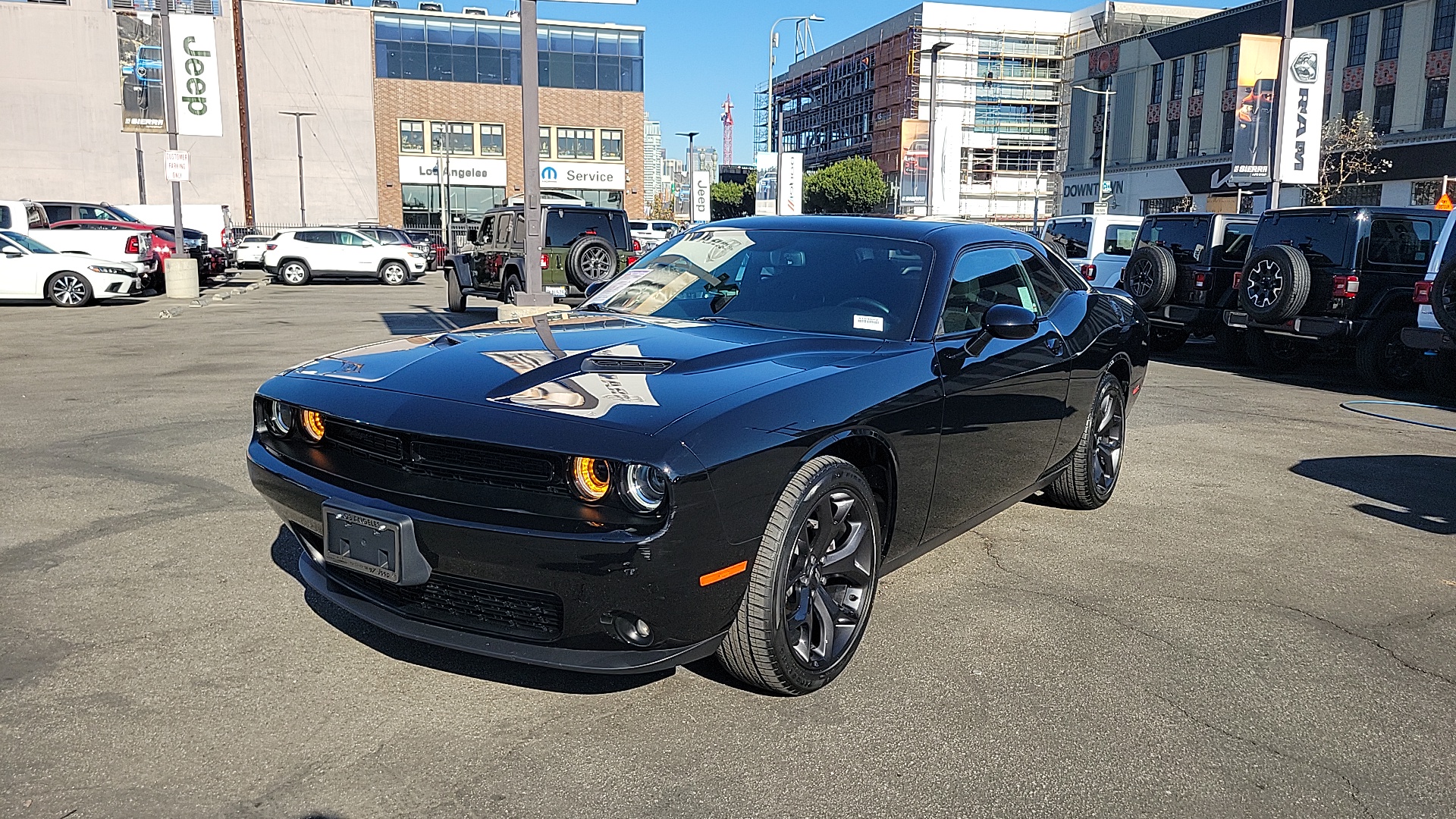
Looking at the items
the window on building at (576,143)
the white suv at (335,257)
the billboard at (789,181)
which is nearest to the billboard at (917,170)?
the billboard at (789,181)

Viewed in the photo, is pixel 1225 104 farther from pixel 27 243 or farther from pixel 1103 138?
pixel 27 243

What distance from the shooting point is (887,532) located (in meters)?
3.85

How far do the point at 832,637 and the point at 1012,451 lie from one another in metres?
1.52

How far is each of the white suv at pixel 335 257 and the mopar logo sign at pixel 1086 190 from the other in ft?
140

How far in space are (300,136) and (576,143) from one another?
51.2 feet

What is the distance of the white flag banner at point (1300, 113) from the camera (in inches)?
746

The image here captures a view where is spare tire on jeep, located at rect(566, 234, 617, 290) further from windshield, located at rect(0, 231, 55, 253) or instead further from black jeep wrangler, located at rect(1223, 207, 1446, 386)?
windshield, located at rect(0, 231, 55, 253)

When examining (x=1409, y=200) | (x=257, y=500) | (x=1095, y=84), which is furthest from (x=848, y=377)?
(x=1095, y=84)

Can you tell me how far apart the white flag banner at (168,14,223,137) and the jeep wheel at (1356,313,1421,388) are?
69.6 ft

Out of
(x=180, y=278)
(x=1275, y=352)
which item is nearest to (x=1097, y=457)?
(x=1275, y=352)

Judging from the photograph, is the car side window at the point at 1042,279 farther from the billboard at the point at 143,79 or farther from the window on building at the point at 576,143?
the window on building at the point at 576,143

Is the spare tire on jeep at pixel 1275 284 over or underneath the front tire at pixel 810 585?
over

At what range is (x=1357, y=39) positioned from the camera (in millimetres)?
45312

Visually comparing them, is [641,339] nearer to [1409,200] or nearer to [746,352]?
[746,352]
